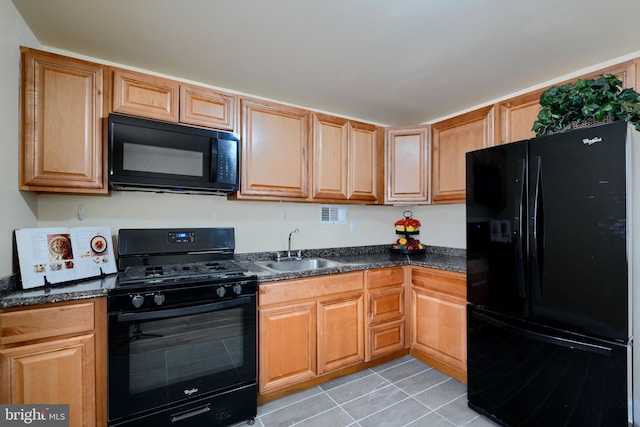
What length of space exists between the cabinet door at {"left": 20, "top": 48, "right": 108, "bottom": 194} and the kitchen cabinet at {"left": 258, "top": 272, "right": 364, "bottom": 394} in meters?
1.29

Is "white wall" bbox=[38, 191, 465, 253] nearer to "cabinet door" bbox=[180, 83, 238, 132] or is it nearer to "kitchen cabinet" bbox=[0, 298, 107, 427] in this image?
"cabinet door" bbox=[180, 83, 238, 132]

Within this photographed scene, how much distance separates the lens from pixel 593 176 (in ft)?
4.60

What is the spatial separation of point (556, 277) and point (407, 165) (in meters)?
1.58

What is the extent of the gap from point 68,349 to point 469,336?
7.69 ft

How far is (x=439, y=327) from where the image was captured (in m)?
2.39

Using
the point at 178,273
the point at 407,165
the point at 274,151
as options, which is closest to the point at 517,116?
the point at 407,165

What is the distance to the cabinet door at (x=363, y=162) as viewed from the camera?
8.89 ft

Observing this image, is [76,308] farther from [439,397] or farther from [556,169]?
[556,169]

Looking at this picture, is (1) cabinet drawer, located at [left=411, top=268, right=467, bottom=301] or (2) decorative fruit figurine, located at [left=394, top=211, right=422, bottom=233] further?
(2) decorative fruit figurine, located at [left=394, top=211, right=422, bottom=233]

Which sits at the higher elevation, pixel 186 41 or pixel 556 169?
pixel 186 41

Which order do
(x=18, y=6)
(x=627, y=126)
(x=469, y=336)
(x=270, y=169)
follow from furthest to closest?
(x=270, y=169), (x=469, y=336), (x=18, y=6), (x=627, y=126)

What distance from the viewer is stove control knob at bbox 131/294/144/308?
1.55 m

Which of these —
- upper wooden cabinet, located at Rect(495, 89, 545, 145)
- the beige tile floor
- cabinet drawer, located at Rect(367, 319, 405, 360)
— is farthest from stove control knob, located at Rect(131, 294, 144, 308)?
upper wooden cabinet, located at Rect(495, 89, 545, 145)

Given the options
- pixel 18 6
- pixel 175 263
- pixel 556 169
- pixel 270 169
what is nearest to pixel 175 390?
pixel 175 263
